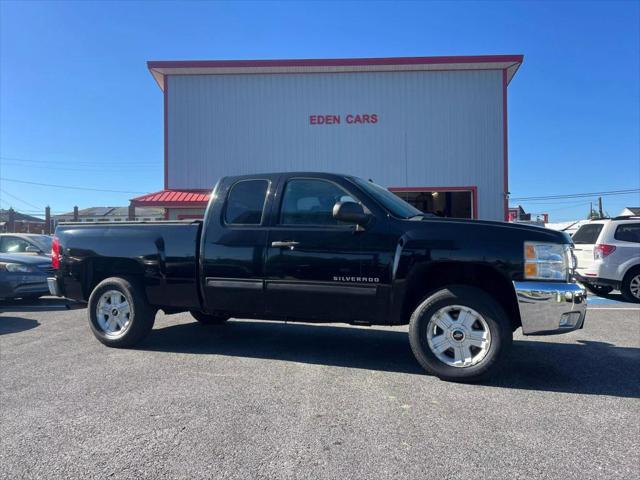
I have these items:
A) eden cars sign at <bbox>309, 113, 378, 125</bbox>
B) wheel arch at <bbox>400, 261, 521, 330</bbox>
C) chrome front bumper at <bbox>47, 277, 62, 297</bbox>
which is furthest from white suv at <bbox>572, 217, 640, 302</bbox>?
eden cars sign at <bbox>309, 113, 378, 125</bbox>

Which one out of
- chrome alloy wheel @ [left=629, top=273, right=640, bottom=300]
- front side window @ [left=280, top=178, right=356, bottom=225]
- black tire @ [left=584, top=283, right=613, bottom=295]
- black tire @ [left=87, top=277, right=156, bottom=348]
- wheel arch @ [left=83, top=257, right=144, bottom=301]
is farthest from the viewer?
black tire @ [left=584, top=283, right=613, bottom=295]

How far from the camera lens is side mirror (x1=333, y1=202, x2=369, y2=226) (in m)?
4.23

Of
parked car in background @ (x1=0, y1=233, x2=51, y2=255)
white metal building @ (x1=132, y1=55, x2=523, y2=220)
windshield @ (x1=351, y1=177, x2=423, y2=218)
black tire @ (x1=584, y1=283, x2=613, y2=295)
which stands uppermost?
white metal building @ (x1=132, y1=55, x2=523, y2=220)

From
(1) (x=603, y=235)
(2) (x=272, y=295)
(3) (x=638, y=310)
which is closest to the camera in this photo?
(2) (x=272, y=295)

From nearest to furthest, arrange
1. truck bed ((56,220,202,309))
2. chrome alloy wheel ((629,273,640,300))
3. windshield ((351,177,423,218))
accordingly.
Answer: windshield ((351,177,423,218))
truck bed ((56,220,202,309))
chrome alloy wheel ((629,273,640,300))

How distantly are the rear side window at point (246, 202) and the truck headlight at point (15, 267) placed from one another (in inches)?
247

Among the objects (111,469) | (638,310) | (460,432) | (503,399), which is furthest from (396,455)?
(638,310)

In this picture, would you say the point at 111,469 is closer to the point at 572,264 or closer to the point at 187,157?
the point at 572,264

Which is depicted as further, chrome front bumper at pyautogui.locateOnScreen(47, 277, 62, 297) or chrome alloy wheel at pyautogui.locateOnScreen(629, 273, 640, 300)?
chrome alloy wheel at pyautogui.locateOnScreen(629, 273, 640, 300)

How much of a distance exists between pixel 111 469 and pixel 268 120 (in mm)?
16432

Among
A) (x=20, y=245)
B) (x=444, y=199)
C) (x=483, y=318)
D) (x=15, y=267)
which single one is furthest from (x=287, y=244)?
(x=444, y=199)

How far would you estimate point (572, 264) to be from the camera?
4.18m

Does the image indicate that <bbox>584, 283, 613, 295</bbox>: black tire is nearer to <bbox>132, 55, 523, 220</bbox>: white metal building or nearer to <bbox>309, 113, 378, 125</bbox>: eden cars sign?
<bbox>132, 55, 523, 220</bbox>: white metal building

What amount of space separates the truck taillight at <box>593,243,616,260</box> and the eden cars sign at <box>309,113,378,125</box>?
33.0 ft
